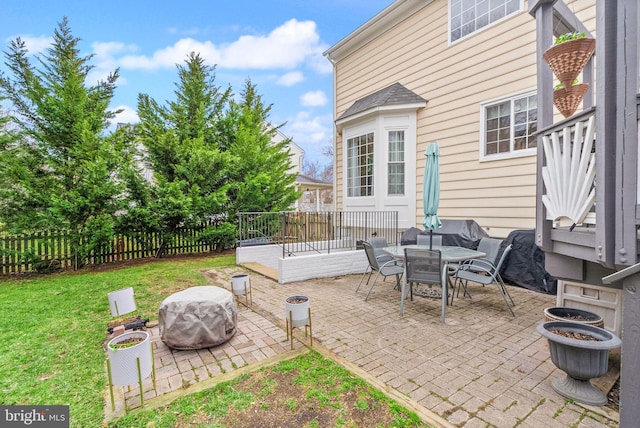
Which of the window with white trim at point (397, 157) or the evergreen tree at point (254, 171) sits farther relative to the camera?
the evergreen tree at point (254, 171)

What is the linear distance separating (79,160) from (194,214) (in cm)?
339

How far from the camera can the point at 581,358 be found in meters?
2.39

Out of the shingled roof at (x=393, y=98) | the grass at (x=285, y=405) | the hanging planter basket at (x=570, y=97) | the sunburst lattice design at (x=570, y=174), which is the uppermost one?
the shingled roof at (x=393, y=98)

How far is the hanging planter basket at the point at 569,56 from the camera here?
9.27 ft

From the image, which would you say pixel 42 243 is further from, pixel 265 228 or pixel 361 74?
pixel 361 74

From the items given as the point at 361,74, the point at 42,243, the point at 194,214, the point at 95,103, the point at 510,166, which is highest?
the point at 361,74

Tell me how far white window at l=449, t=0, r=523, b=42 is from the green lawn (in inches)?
345

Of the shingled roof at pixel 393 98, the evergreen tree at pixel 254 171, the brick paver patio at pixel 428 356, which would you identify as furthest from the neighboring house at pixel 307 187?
the brick paver patio at pixel 428 356

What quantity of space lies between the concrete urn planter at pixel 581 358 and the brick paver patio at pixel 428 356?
0.11 meters

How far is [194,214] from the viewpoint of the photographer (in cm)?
993

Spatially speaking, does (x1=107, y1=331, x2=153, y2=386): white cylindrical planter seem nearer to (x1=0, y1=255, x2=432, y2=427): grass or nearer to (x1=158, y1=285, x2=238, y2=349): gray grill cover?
(x1=0, y1=255, x2=432, y2=427): grass

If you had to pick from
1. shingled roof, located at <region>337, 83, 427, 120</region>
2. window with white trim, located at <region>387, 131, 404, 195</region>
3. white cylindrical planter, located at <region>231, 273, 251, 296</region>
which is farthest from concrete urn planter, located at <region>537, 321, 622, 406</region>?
shingled roof, located at <region>337, 83, 427, 120</region>

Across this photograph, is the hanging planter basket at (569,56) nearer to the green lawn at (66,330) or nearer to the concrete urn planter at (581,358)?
the concrete urn planter at (581,358)

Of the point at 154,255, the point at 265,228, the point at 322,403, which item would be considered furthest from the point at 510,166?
the point at 154,255
